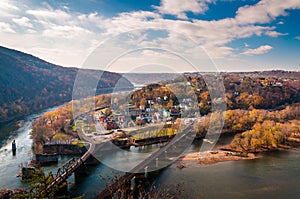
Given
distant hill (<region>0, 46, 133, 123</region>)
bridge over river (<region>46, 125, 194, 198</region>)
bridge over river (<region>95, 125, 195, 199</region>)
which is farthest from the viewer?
distant hill (<region>0, 46, 133, 123</region>)

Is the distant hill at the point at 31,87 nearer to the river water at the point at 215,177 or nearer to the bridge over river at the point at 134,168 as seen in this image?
the bridge over river at the point at 134,168

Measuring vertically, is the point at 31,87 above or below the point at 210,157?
above

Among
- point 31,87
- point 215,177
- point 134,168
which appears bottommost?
point 215,177

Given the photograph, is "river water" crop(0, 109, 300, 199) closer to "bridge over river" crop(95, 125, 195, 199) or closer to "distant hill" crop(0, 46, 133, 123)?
"bridge over river" crop(95, 125, 195, 199)

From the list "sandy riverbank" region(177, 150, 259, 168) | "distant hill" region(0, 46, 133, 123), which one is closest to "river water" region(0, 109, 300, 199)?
"sandy riverbank" region(177, 150, 259, 168)

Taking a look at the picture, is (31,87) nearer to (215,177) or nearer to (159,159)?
(159,159)

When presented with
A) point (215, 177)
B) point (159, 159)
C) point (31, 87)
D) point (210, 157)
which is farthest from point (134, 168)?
point (31, 87)

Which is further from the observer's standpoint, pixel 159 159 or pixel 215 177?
pixel 159 159
